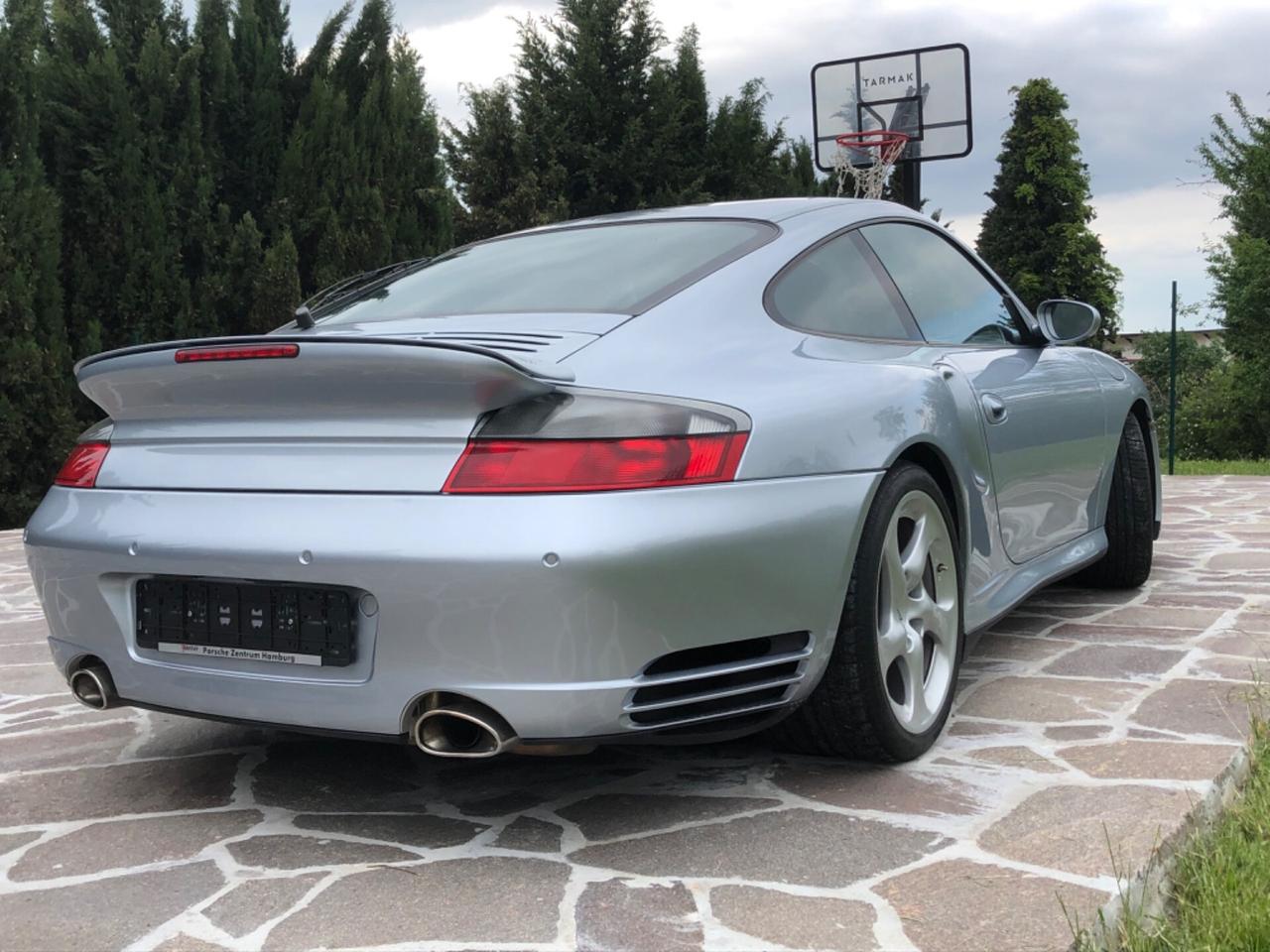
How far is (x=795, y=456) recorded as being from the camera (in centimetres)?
245

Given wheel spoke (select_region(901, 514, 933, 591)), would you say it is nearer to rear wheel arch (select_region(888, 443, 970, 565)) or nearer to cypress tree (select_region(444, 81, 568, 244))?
rear wheel arch (select_region(888, 443, 970, 565))

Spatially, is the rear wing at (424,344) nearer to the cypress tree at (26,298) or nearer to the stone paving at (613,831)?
the stone paving at (613,831)


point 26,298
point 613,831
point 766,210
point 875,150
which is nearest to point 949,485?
point 766,210

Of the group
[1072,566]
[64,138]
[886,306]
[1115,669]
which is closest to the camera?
[886,306]

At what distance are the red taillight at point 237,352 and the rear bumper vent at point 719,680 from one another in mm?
877

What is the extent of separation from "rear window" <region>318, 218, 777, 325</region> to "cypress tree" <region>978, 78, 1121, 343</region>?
36.0 meters

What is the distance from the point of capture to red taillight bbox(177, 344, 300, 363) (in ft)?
7.73

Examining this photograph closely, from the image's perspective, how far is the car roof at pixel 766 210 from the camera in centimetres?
325

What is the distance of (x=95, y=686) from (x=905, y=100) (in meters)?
15.9

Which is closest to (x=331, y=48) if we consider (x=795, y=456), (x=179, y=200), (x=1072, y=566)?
(x=179, y=200)

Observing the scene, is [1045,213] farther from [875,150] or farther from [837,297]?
[837,297]

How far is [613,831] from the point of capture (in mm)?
2512

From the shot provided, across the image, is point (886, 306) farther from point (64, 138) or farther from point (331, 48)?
point (331, 48)

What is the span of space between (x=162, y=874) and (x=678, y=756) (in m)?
1.16
